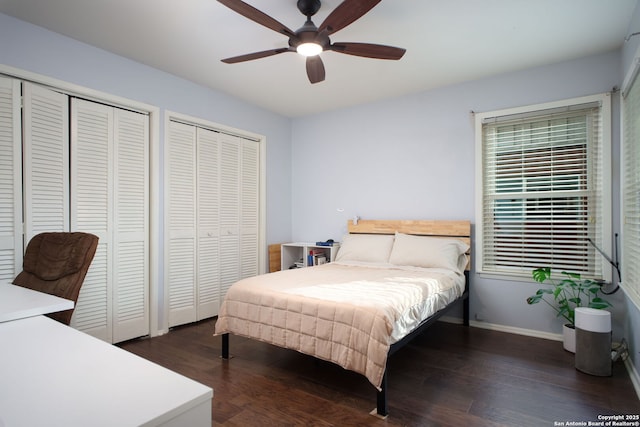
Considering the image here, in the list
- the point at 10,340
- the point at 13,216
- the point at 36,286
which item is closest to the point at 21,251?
the point at 13,216

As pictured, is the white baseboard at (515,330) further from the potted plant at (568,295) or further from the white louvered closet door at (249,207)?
the white louvered closet door at (249,207)

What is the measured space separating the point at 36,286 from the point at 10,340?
1113 mm

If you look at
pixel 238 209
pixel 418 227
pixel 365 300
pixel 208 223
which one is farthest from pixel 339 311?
pixel 238 209

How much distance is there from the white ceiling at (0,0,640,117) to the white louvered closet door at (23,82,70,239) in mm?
586

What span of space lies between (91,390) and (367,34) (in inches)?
114

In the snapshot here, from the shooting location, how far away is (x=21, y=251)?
2.66 metres

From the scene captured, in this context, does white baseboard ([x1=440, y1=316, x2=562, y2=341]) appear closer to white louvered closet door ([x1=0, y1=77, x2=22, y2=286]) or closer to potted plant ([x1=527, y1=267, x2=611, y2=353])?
potted plant ([x1=527, y1=267, x2=611, y2=353])

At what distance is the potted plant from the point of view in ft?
9.91

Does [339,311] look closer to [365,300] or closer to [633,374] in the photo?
[365,300]

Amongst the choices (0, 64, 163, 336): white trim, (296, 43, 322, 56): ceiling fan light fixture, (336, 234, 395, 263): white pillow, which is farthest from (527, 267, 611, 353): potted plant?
(0, 64, 163, 336): white trim

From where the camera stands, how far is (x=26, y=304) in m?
1.34

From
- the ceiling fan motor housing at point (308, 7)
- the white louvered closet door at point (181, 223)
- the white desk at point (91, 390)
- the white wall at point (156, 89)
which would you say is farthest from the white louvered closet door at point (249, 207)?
the white desk at point (91, 390)

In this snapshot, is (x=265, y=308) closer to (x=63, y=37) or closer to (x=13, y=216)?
(x=13, y=216)

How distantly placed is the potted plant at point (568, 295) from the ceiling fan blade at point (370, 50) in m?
2.38
